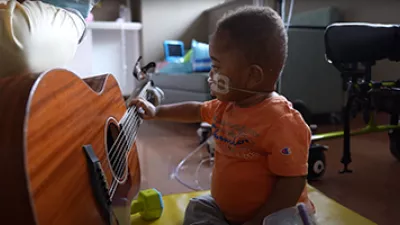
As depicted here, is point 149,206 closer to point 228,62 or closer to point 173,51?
point 228,62

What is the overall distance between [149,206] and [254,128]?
0.44 meters

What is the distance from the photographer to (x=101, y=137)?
2.05 feet

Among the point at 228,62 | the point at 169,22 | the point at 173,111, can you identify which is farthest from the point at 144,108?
the point at 169,22

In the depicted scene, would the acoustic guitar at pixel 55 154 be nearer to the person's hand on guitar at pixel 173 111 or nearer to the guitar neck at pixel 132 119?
the guitar neck at pixel 132 119

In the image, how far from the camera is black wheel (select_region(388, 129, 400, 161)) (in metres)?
1.68

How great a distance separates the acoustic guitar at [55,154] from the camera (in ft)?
1.32

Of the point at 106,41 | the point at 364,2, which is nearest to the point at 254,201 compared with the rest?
the point at 364,2

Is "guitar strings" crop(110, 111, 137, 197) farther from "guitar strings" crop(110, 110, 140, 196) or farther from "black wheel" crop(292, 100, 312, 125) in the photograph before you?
"black wheel" crop(292, 100, 312, 125)

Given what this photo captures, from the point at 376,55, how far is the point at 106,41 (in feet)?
9.22

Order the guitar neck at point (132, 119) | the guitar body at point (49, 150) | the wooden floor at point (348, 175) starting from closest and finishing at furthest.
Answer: the guitar body at point (49, 150) → the guitar neck at point (132, 119) → the wooden floor at point (348, 175)

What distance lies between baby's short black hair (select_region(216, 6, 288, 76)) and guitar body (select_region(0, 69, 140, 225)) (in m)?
0.30

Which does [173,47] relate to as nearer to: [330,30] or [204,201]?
[330,30]

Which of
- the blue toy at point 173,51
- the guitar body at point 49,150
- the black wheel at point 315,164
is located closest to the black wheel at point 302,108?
the black wheel at point 315,164

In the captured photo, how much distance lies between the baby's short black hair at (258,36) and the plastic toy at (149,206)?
50cm
